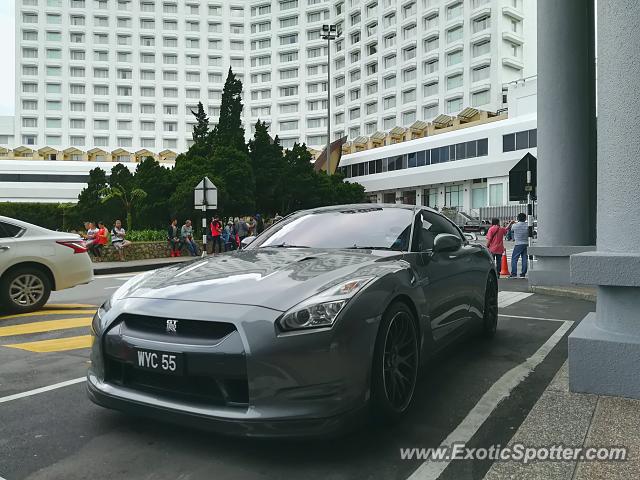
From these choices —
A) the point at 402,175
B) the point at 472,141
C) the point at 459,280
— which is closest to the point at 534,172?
the point at 459,280

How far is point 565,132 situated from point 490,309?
19.5 ft

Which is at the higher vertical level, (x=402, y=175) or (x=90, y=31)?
(x=90, y=31)

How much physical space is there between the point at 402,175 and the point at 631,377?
189 feet

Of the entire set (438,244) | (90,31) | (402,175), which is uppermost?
(90,31)

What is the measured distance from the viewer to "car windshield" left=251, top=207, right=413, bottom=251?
432 centimetres

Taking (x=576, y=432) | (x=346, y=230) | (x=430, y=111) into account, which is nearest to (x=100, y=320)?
(x=346, y=230)

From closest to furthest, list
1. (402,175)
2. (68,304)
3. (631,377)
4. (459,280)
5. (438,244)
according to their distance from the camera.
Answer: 1. (631,377)
2. (438,244)
3. (459,280)
4. (68,304)
5. (402,175)

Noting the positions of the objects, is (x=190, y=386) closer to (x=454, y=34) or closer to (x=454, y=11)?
(x=454, y=34)

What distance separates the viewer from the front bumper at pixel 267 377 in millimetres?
2781

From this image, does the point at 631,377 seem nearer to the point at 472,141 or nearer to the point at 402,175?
the point at 472,141

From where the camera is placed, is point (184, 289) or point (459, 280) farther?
point (459, 280)

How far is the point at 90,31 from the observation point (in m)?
88.4

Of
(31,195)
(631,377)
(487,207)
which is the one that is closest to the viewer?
(631,377)

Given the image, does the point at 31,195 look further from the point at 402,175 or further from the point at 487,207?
the point at 487,207
